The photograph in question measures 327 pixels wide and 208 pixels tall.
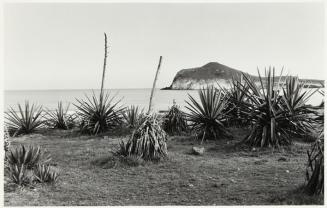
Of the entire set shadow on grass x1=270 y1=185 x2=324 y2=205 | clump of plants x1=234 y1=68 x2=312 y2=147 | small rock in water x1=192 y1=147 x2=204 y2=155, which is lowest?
shadow on grass x1=270 y1=185 x2=324 y2=205

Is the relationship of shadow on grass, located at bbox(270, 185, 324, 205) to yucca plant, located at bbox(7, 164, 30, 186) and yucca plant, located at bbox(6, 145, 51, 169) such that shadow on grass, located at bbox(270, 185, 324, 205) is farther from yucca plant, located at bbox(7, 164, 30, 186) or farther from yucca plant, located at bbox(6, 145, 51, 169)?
yucca plant, located at bbox(6, 145, 51, 169)

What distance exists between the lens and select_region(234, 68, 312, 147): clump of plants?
9172 mm

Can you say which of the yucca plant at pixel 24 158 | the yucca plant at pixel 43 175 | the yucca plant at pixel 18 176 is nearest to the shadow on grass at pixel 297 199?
the yucca plant at pixel 43 175

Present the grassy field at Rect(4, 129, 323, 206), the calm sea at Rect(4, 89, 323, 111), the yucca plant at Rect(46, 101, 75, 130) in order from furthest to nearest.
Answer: the calm sea at Rect(4, 89, 323, 111) → the yucca plant at Rect(46, 101, 75, 130) → the grassy field at Rect(4, 129, 323, 206)

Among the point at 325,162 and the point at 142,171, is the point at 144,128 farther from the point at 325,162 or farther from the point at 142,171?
the point at 325,162

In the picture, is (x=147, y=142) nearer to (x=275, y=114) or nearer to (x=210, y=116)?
(x=210, y=116)

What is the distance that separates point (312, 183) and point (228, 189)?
135 centimetres

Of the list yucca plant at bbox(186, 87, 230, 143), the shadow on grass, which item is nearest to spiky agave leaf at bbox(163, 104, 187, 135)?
yucca plant at bbox(186, 87, 230, 143)

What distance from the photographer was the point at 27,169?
6.98 meters

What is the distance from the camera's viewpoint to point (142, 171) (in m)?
7.58

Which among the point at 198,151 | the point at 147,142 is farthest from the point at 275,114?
the point at 147,142

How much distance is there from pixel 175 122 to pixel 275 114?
12.2 ft

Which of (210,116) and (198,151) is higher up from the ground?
(210,116)

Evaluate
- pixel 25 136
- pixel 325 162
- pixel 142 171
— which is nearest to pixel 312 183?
pixel 325 162
